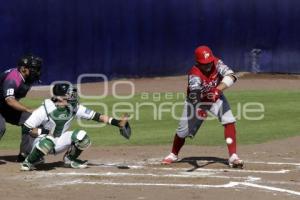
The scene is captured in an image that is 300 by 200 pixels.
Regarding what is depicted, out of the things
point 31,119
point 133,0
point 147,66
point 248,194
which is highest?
point 133,0

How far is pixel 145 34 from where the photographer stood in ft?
74.5

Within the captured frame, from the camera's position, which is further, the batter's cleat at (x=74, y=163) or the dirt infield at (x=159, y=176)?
the batter's cleat at (x=74, y=163)

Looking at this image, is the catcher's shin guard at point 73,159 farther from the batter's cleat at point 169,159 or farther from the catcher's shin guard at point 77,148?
the batter's cleat at point 169,159

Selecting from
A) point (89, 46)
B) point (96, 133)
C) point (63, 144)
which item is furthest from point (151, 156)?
point (89, 46)

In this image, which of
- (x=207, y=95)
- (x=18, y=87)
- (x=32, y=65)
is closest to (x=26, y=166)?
(x=18, y=87)

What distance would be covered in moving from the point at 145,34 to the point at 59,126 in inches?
552

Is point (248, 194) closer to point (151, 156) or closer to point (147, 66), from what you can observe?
point (151, 156)

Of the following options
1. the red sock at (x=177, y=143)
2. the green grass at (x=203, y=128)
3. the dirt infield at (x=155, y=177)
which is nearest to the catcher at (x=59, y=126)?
the dirt infield at (x=155, y=177)

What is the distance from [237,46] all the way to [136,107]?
335 inches

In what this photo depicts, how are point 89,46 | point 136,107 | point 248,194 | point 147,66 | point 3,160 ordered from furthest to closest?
point 147,66 → point 89,46 → point 136,107 → point 3,160 → point 248,194

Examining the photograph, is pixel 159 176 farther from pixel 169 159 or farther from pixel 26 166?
pixel 26 166

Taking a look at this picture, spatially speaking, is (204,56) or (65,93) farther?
(204,56)

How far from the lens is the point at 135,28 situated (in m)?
22.5

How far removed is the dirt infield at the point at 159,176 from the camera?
7.29 m
